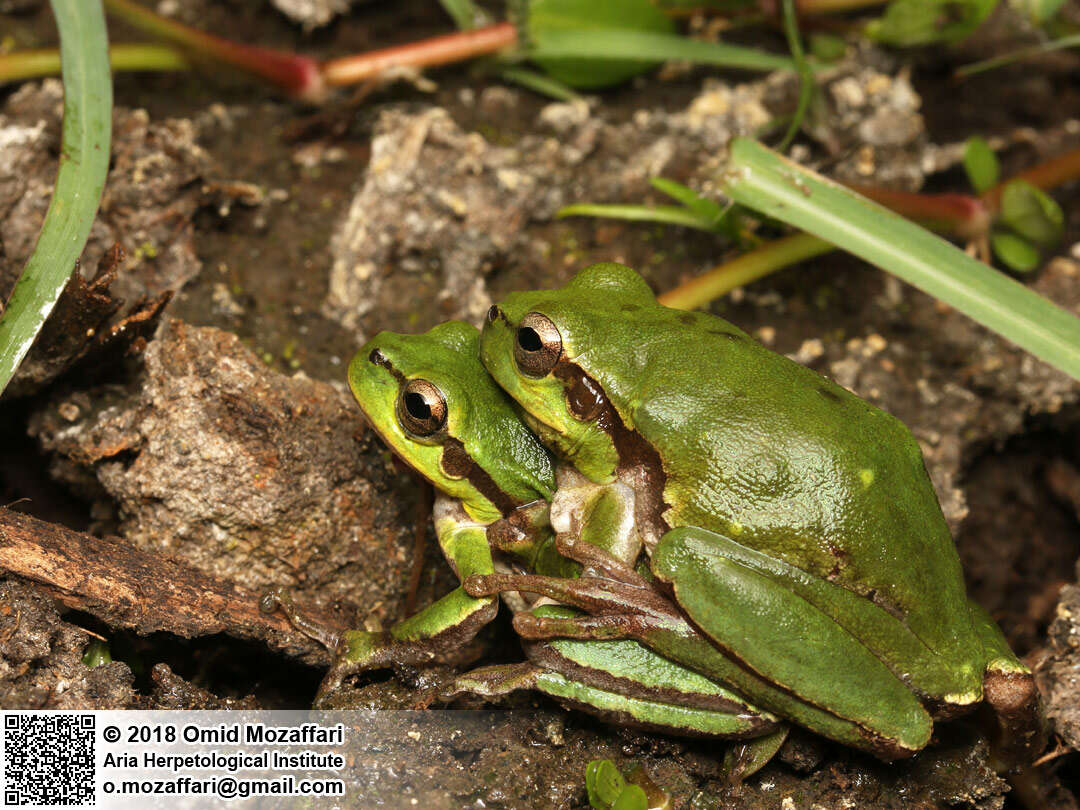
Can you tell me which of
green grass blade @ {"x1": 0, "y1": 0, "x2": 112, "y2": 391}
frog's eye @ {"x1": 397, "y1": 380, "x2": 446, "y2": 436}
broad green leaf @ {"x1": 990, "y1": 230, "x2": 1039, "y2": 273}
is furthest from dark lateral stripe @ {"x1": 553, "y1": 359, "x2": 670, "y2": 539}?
broad green leaf @ {"x1": 990, "y1": 230, "x2": 1039, "y2": 273}

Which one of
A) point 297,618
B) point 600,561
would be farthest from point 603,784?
point 297,618

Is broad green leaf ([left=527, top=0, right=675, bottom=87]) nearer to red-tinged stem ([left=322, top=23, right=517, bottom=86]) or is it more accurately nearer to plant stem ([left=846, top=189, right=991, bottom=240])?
red-tinged stem ([left=322, top=23, right=517, bottom=86])

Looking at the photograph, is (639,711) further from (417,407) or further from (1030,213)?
(1030,213)

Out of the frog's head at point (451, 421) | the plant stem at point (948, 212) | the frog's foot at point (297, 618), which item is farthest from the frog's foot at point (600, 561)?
the plant stem at point (948, 212)

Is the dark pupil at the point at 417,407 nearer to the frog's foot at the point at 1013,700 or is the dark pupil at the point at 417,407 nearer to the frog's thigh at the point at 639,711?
the frog's thigh at the point at 639,711

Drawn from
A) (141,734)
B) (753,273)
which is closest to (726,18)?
(753,273)

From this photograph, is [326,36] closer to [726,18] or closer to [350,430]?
[726,18]

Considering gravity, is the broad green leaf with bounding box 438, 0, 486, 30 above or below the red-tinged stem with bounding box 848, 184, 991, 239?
above
